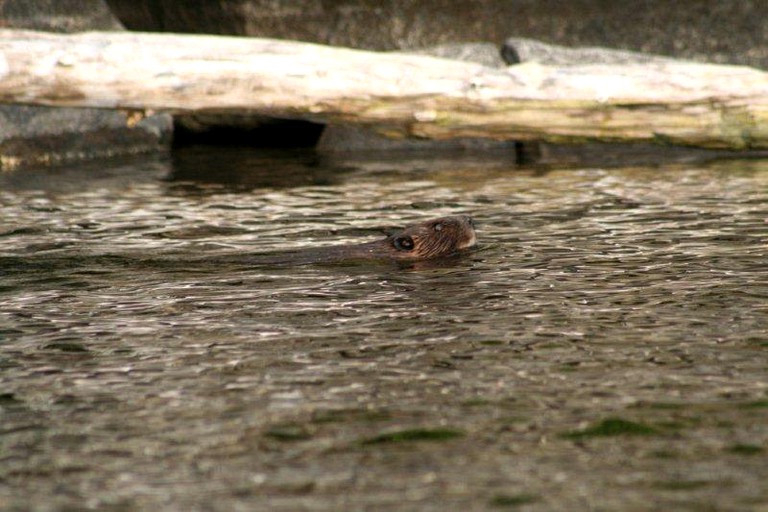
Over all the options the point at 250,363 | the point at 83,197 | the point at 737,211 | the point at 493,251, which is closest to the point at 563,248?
the point at 493,251

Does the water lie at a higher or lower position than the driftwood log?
lower

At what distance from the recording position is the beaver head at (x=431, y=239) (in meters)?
6.74

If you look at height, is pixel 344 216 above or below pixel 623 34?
below

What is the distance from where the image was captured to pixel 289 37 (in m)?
12.2

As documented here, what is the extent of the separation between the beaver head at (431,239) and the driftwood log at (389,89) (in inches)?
103

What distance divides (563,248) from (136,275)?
2326 mm

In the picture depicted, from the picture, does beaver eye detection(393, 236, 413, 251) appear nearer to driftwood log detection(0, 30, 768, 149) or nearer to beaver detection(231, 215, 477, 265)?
beaver detection(231, 215, 477, 265)

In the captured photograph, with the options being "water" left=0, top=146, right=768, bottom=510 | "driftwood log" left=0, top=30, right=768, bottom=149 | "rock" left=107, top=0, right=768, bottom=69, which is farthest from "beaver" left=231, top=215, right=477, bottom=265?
"rock" left=107, top=0, right=768, bottom=69

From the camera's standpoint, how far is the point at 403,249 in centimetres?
675

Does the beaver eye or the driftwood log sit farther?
the driftwood log

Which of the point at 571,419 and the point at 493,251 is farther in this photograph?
the point at 493,251

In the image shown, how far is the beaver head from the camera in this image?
674 centimetres

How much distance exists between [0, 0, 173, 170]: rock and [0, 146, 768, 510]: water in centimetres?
299

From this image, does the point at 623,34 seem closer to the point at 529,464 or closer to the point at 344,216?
the point at 344,216
